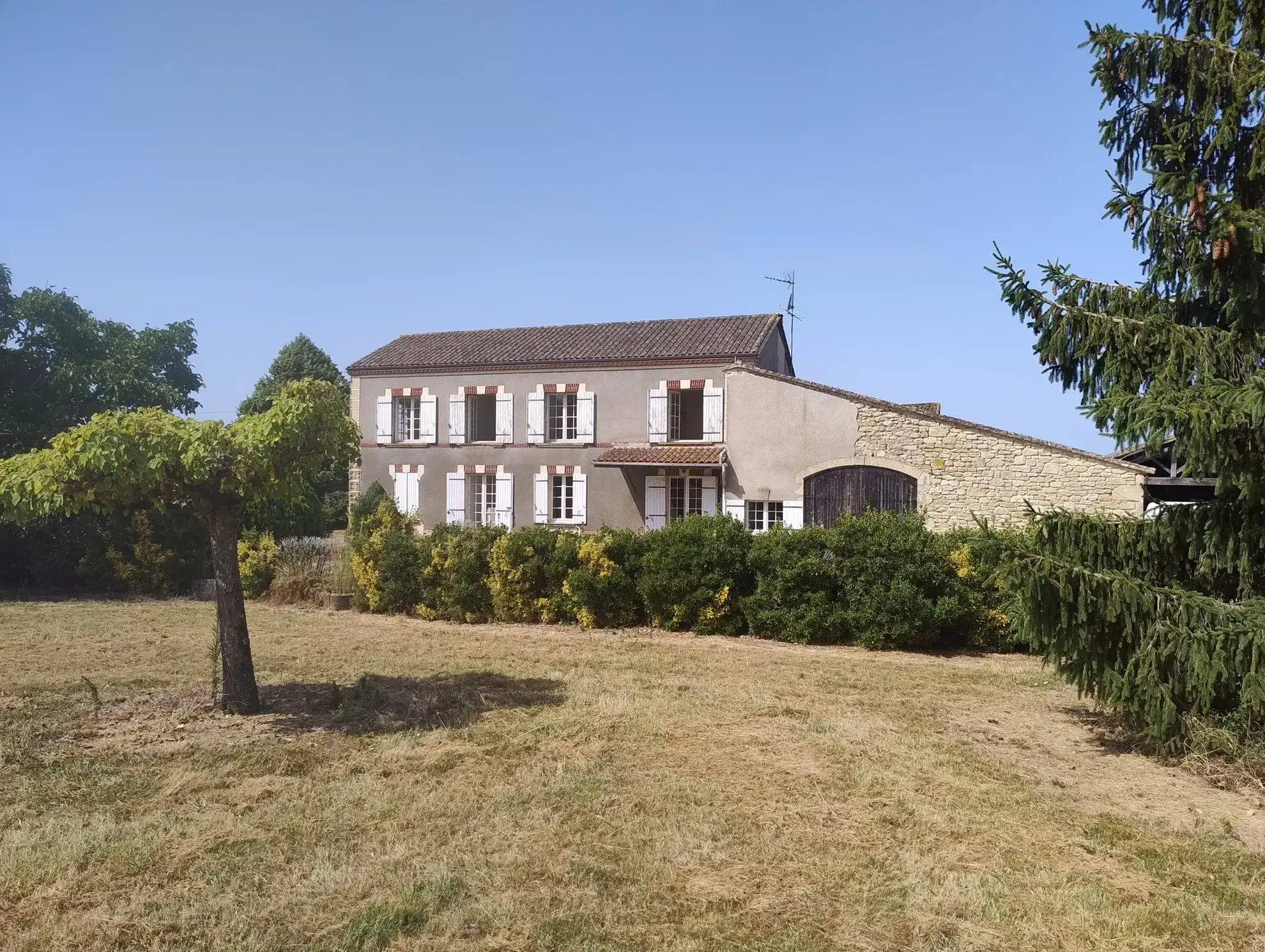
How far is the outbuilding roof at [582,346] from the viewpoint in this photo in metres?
20.3

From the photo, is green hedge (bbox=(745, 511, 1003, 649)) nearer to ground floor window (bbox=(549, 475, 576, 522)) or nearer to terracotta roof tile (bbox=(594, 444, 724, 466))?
terracotta roof tile (bbox=(594, 444, 724, 466))

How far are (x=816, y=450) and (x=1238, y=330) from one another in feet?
38.6

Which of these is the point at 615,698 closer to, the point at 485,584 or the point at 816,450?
the point at 485,584

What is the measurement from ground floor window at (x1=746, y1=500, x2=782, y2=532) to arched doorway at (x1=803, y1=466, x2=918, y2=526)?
0.77 meters

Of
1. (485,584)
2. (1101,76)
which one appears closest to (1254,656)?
(1101,76)

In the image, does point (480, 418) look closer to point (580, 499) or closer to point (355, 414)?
point (355, 414)

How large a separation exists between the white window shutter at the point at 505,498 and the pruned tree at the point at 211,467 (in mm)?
14731

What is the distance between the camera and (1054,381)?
6352mm

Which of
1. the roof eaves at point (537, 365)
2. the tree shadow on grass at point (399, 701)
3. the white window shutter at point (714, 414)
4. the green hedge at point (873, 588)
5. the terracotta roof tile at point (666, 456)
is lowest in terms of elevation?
the tree shadow on grass at point (399, 701)

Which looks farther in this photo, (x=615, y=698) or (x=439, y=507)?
(x=439, y=507)

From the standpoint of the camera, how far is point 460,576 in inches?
519

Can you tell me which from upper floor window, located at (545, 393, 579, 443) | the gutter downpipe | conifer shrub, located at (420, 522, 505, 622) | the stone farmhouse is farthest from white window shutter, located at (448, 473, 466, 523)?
conifer shrub, located at (420, 522, 505, 622)

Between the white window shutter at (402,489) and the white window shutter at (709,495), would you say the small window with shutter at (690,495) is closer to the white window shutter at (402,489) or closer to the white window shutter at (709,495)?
the white window shutter at (709,495)

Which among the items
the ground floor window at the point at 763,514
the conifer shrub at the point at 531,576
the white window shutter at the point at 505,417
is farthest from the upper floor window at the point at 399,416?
the conifer shrub at the point at 531,576
